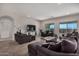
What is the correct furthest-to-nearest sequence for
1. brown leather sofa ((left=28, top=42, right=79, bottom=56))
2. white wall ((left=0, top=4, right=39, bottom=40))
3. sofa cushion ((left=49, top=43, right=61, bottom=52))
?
white wall ((left=0, top=4, right=39, bottom=40))
sofa cushion ((left=49, top=43, right=61, bottom=52))
brown leather sofa ((left=28, top=42, right=79, bottom=56))

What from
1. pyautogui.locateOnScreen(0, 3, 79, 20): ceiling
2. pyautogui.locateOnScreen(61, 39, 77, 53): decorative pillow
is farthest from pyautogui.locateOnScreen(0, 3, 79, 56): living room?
pyautogui.locateOnScreen(61, 39, 77, 53): decorative pillow

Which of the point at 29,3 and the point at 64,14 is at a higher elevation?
the point at 29,3

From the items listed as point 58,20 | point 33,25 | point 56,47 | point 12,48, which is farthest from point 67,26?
point 12,48

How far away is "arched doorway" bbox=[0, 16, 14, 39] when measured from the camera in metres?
2.69

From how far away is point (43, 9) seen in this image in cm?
275

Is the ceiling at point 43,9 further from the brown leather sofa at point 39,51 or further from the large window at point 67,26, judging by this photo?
the brown leather sofa at point 39,51

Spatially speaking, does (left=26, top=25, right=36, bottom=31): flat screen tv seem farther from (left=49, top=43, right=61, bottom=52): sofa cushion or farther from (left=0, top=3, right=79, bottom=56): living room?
(left=49, top=43, right=61, bottom=52): sofa cushion

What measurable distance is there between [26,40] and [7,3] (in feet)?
3.08

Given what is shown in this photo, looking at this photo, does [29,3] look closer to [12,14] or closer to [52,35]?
[12,14]

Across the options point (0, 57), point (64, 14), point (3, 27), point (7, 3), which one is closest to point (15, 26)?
point (3, 27)

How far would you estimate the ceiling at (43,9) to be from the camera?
2703mm

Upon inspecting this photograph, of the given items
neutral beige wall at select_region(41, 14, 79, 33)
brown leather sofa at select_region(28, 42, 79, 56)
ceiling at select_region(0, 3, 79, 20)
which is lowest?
brown leather sofa at select_region(28, 42, 79, 56)

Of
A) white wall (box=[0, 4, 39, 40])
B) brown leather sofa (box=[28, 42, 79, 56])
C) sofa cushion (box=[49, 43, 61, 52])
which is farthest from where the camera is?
white wall (box=[0, 4, 39, 40])

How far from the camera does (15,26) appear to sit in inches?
107
